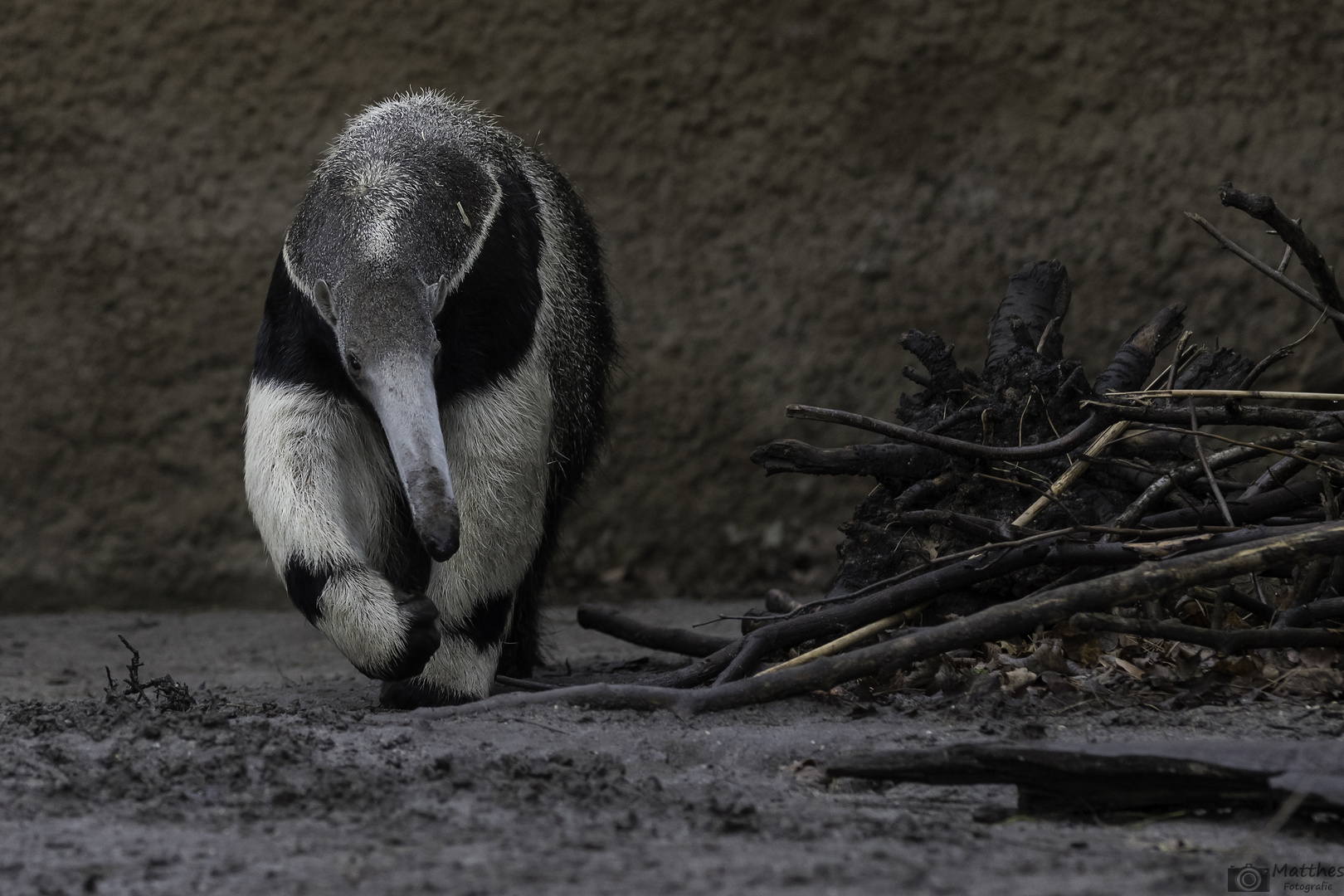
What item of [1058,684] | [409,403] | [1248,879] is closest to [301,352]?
[409,403]

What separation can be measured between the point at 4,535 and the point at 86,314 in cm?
128

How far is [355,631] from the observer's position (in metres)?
3.45

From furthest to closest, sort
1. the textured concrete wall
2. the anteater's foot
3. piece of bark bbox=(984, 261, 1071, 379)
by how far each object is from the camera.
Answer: the textured concrete wall < piece of bark bbox=(984, 261, 1071, 379) < the anteater's foot

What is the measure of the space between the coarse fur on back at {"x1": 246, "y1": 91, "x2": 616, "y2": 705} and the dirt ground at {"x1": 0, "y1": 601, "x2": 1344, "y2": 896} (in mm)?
408

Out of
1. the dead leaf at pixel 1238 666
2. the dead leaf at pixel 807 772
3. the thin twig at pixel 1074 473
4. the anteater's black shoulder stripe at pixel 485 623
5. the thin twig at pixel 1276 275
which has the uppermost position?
the thin twig at pixel 1276 275

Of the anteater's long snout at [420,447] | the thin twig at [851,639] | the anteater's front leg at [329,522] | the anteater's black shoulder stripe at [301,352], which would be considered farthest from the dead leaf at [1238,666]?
the anteater's black shoulder stripe at [301,352]

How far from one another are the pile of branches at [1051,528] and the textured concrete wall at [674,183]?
2.93 m

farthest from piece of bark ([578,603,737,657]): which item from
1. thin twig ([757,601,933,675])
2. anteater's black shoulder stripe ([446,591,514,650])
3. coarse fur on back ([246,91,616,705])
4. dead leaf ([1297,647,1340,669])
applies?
dead leaf ([1297,647,1340,669])

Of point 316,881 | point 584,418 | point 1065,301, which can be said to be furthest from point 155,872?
point 1065,301

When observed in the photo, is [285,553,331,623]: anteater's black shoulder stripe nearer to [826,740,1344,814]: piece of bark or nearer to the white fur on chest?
the white fur on chest

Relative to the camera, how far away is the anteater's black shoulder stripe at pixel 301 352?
3.63 meters

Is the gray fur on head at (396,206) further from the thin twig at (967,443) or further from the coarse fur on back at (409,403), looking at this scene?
the thin twig at (967,443)

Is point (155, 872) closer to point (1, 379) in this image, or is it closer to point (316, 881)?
point (316, 881)

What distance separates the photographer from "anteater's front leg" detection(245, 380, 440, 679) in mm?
3439
